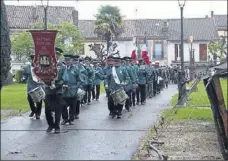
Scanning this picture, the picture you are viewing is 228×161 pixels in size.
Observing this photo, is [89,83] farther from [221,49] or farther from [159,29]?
[159,29]

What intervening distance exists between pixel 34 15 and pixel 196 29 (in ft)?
89.1

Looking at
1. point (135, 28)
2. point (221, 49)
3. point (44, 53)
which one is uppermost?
point (135, 28)

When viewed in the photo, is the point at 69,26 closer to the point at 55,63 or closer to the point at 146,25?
the point at 146,25

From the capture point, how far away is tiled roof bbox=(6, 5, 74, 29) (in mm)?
60594

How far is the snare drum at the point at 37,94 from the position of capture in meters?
16.5

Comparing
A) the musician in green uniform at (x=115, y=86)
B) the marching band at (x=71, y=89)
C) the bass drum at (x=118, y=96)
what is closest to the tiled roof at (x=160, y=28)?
the marching band at (x=71, y=89)

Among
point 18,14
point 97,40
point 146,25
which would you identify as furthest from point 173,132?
point 146,25

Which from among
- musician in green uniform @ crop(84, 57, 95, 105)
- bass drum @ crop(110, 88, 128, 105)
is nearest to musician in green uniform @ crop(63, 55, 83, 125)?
bass drum @ crop(110, 88, 128, 105)

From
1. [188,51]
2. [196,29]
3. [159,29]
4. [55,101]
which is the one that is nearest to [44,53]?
[55,101]

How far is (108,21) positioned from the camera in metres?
62.2

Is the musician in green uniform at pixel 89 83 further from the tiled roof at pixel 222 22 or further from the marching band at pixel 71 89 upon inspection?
the tiled roof at pixel 222 22

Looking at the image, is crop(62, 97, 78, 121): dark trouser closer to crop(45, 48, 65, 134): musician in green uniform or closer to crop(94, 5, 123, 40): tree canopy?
crop(45, 48, 65, 134): musician in green uniform

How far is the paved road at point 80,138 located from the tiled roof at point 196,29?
202 feet

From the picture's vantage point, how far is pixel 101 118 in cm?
1764
